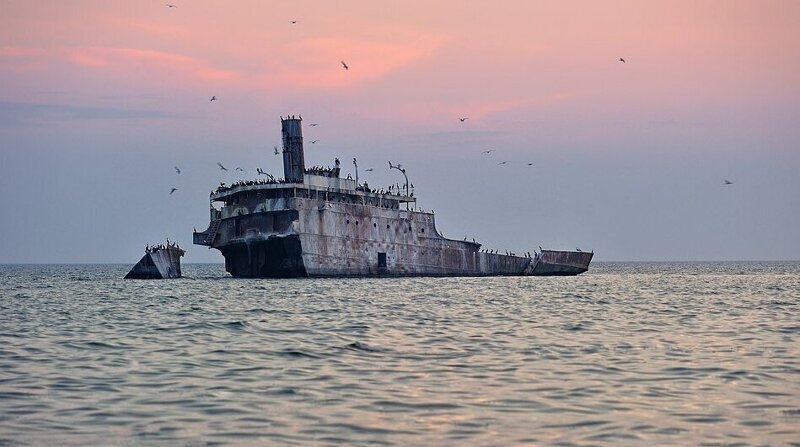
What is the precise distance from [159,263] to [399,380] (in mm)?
60502

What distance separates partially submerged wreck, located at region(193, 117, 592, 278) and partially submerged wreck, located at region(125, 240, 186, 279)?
2.29 metres

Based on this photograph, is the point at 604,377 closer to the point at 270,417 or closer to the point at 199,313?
the point at 270,417

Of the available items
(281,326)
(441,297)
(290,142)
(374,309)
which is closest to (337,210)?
(290,142)

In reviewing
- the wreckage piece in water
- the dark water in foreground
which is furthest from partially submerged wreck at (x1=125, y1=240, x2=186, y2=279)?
the dark water in foreground

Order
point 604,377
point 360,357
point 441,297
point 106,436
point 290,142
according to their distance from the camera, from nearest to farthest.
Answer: point 106,436 < point 604,377 < point 360,357 < point 441,297 < point 290,142

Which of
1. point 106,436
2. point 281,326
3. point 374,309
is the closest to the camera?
point 106,436

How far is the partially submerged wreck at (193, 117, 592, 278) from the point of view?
7212cm

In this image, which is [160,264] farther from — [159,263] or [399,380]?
[399,380]

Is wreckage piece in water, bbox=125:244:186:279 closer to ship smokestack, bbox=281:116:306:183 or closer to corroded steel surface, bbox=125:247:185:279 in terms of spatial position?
corroded steel surface, bbox=125:247:185:279

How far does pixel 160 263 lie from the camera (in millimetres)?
74562

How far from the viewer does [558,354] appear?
2072 centimetres

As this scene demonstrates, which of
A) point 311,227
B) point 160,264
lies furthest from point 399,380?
point 160,264

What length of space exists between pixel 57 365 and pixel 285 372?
4609 millimetres

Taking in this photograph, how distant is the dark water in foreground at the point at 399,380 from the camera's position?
1250 centimetres
